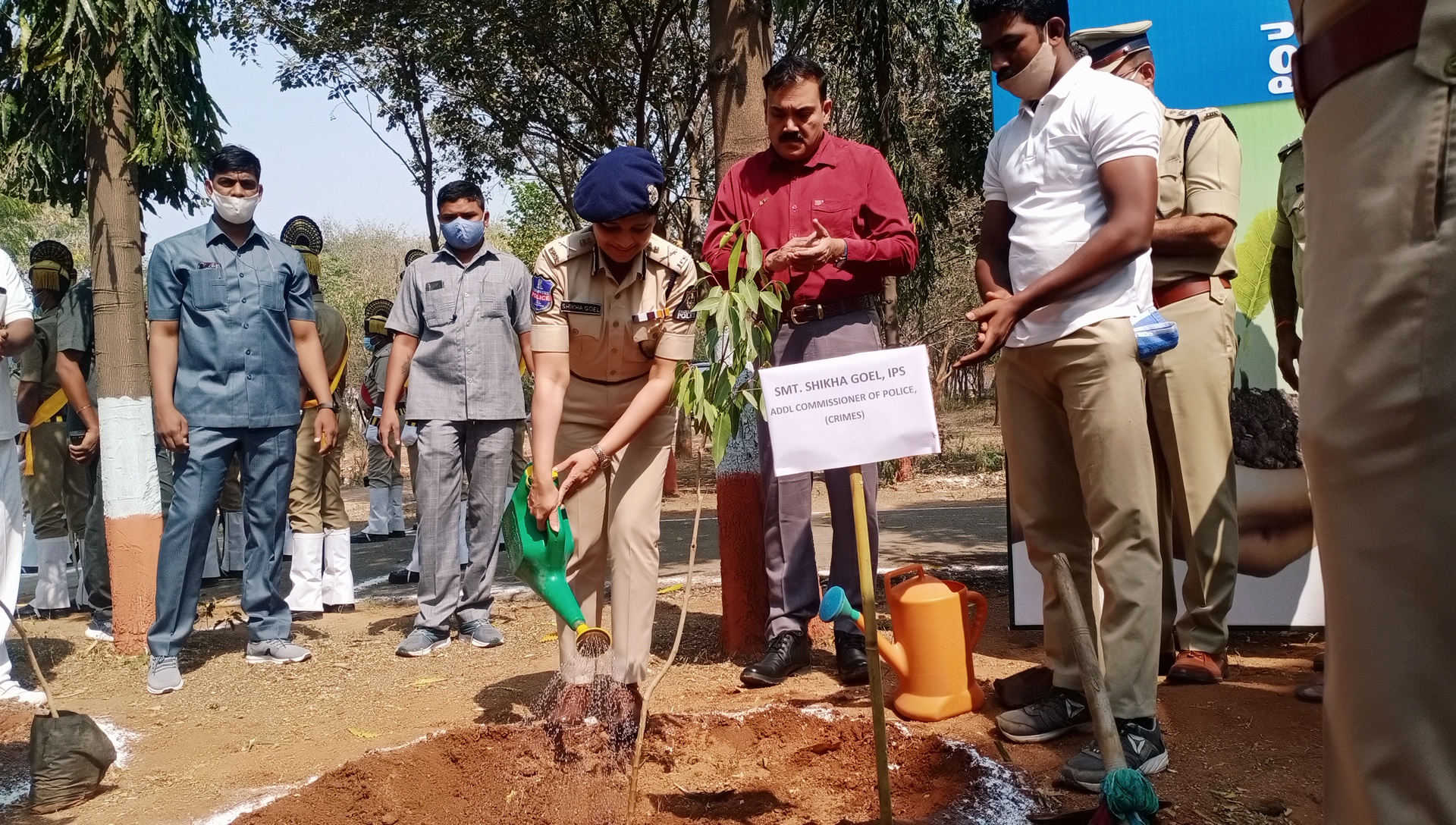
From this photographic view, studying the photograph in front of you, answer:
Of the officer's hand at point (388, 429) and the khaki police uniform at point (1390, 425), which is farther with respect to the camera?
the officer's hand at point (388, 429)

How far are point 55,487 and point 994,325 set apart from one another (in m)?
6.34

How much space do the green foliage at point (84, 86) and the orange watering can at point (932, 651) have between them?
14.4 ft

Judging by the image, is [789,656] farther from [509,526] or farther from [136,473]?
[136,473]

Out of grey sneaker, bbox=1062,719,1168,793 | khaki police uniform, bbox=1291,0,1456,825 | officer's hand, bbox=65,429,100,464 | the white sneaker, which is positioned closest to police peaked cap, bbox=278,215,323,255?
officer's hand, bbox=65,429,100,464

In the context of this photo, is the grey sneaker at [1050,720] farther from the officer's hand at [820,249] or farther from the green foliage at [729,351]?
the officer's hand at [820,249]

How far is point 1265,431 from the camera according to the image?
4973 millimetres

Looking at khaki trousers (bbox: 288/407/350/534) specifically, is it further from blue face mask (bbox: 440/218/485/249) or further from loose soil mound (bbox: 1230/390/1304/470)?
loose soil mound (bbox: 1230/390/1304/470)

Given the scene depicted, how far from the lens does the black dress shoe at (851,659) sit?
4375 millimetres

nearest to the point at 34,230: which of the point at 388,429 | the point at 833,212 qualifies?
the point at 388,429

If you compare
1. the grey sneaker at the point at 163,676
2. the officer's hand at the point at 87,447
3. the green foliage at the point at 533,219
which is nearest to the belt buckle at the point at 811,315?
the grey sneaker at the point at 163,676

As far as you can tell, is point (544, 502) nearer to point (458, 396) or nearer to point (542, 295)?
point (542, 295)

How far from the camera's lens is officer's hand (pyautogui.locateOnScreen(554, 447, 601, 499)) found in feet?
12.1

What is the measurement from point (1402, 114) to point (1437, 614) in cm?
63

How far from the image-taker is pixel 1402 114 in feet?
4.68
